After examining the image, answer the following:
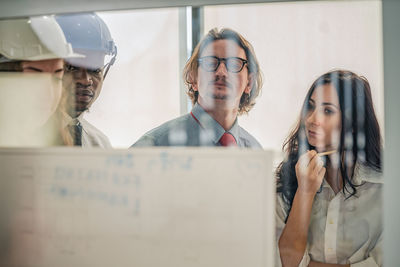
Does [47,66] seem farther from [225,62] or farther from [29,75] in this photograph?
[225,62]

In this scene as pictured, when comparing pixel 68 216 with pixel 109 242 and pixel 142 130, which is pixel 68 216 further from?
pixel 142 130

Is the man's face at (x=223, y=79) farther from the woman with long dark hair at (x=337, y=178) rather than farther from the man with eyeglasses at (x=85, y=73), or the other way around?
the man with eyeglasses at (x=85, y=73)

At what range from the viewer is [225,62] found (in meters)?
1.13

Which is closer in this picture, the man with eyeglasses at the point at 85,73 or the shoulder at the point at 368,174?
the shoulder at the point at 368,174

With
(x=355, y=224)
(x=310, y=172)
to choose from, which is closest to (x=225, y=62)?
(x=310, y=172)

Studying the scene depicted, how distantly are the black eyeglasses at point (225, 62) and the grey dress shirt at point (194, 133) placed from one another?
14cm

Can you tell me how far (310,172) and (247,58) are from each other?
45 centimetres

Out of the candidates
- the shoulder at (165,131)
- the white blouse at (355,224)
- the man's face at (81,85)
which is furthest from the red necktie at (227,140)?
the man's face at (81,85)

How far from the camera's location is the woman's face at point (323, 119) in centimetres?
109

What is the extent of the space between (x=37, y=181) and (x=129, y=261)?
1.42 feet

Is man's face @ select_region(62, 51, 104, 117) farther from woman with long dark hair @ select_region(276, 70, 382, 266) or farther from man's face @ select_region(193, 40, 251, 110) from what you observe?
woman with long dark hair @ select_region(276, 70, 382, 266)

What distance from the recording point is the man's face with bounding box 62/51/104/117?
1.20 m

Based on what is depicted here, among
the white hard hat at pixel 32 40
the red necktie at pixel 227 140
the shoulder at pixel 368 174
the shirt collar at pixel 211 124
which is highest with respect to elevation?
the white hard hat at pixel 32 40

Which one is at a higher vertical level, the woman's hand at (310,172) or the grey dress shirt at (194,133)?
the grey dress shirt at (194,133)
